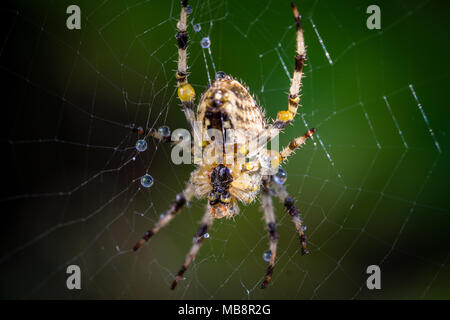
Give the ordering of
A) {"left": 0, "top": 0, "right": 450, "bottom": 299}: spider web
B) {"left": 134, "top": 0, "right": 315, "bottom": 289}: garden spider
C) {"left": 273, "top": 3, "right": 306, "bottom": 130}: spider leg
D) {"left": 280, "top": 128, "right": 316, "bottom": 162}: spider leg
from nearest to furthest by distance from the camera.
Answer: {"left": 134, "top": 0, "right": 315, "bottom": 289}: garden spider < {"left": 280, "top": 128, "right": 316, "bottom": 162}: spider leg < {"left": 273, "top": 3, "right": 306, "bottom": 130}: spider leg < {"left": 0, "top": 0, "right": 450, "bottom": 299}: spider web

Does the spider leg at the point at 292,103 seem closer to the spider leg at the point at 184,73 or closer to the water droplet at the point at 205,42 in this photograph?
the spider leg at the point at 184,73

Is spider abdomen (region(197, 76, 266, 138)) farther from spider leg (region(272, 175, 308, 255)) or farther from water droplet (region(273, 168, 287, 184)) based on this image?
spider leg (region(272, 175, 308, 255))

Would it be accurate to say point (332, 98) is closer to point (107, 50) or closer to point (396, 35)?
point (396, 35)

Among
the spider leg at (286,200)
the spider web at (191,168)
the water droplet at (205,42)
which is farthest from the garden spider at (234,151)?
the spider web at (191,168)

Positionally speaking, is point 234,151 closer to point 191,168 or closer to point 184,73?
point 184,73

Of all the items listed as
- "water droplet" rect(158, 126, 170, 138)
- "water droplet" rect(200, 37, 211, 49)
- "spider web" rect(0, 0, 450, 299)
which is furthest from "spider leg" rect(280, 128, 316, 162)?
"water droplet" rect(200, 37, 211, 49)

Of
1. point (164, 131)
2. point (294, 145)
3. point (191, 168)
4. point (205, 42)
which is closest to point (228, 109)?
point (164, 131)

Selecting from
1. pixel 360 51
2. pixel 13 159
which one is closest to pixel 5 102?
pixel 13 159
